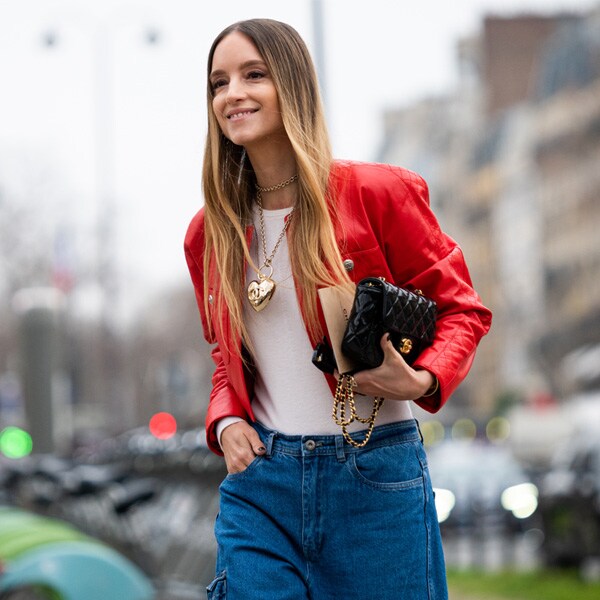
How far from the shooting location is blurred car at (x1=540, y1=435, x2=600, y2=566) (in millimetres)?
13172

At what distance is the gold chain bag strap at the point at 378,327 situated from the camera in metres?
3.40

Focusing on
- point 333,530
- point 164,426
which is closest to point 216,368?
point 333,530

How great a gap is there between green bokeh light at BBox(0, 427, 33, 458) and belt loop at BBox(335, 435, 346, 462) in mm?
8717

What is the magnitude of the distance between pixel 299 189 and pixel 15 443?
28.7 feet

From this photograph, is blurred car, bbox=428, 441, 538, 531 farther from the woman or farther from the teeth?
the teeth

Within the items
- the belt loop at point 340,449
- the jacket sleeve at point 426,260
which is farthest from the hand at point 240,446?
the jacket sleeve at point 426,260

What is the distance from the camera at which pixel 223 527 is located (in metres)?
3.66

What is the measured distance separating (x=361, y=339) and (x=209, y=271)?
63 cm

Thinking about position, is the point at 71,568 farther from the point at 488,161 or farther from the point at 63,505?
the point at 488,161

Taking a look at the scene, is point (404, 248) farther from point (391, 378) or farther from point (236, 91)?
point (236, 91)

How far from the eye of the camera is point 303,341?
12.2 feet

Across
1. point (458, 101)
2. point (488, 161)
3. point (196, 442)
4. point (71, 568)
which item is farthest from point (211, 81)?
point (458, 101)

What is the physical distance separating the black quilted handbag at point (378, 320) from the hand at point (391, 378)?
0.06ft

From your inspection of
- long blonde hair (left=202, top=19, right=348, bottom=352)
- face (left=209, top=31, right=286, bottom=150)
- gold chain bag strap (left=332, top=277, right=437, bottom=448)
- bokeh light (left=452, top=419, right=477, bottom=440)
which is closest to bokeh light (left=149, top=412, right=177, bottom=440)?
long blonde hair (left=202, top=19, right=348, bottom=352)
